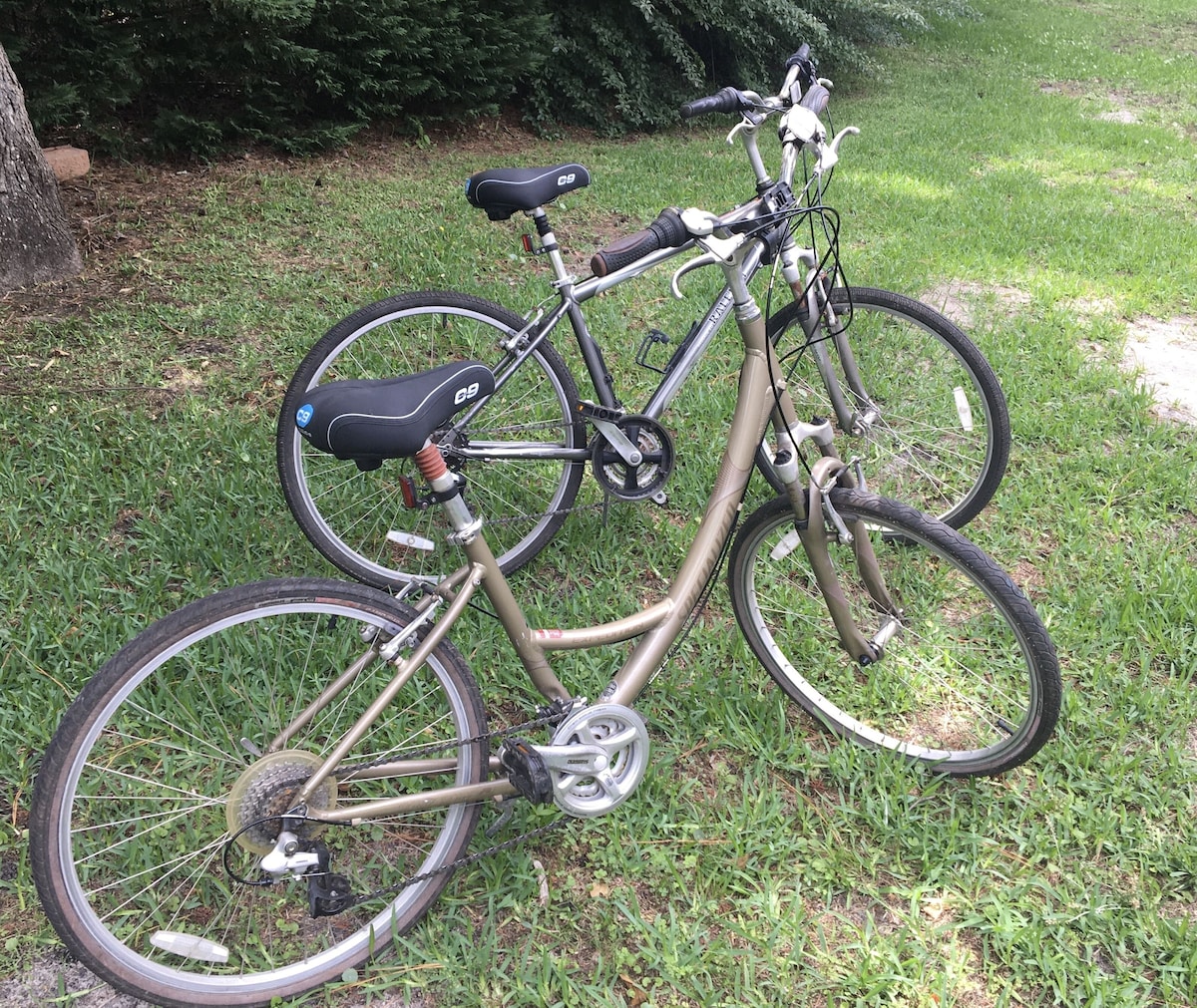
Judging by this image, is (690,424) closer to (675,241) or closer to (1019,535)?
(1019,535)

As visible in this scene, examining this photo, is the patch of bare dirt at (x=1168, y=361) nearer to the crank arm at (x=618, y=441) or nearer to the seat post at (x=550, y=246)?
the crank arm at (x=618, y=441)

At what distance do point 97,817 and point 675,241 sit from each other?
1.93 m

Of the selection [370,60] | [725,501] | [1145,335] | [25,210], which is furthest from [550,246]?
[370,60]

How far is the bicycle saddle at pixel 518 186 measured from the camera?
101 inches

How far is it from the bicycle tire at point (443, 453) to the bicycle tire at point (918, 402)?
74cm

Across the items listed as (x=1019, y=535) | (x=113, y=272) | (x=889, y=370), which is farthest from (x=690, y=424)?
(x=113, y=272)

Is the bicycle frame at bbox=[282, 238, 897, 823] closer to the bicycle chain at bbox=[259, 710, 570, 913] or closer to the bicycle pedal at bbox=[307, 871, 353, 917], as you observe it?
the bicycle chain at bbox=[259, 710, 570, 913]

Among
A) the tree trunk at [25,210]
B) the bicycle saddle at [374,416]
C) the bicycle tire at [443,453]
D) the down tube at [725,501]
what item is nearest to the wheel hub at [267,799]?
the bicycle saddle at [374,416]

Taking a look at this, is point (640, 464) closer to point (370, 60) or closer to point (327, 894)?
point (327, 894)

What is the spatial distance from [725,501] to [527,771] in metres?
0.82

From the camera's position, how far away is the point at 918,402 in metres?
3.20

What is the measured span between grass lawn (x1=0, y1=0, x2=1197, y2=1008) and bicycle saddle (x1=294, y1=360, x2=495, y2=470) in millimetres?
1051

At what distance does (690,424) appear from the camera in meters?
3.62

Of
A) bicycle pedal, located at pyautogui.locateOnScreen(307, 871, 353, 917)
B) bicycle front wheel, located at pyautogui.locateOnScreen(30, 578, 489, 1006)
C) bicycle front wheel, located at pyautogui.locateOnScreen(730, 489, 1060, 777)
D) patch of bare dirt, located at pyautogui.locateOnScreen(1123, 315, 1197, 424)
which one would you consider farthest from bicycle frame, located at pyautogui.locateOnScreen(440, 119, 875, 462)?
patch of bare dirt, located at pyautogui.locateOnScreen(1123, 315, 1197, 424)
